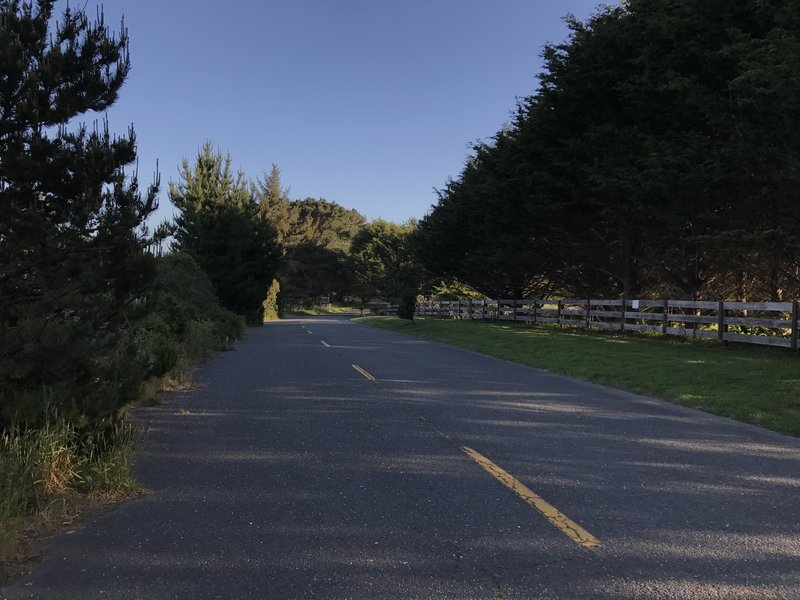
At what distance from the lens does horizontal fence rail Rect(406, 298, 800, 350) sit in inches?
595

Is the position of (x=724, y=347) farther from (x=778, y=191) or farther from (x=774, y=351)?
(x=778, y=191)

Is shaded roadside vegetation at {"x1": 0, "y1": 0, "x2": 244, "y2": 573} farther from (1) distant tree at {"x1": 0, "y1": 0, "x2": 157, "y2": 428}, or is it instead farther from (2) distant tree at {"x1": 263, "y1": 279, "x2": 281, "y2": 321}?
(2) distant tree at {"x1": 263, "y1": 279, "x2": 281, "y2": 321}

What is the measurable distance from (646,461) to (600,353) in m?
10.4

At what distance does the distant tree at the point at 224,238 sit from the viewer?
3288cm

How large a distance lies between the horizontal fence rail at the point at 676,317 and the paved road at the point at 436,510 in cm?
757

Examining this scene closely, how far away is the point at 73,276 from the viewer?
602 cm

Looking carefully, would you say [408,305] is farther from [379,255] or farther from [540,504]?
[379,255]

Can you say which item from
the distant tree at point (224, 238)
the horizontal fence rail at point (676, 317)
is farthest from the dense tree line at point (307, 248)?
the horizontal fence rail at point (676, 317)

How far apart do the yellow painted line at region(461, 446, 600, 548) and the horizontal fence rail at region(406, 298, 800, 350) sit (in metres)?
11.6

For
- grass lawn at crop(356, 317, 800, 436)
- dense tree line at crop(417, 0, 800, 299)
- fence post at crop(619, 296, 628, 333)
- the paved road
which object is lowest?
the paved road

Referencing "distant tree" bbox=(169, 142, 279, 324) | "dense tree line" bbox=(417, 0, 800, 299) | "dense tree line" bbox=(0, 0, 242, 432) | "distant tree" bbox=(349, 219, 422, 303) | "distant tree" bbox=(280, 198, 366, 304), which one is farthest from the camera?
"distant tree" bbox=(280, 198, 366, 304)

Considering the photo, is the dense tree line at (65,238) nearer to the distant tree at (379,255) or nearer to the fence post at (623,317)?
the fence post at (623,317)

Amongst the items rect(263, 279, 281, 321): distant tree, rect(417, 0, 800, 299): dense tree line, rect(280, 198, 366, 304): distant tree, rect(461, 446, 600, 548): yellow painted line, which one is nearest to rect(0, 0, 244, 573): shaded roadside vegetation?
rect(461, 446, 600, 548): yellow painted line

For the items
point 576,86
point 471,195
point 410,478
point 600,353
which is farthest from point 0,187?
point 471,195
